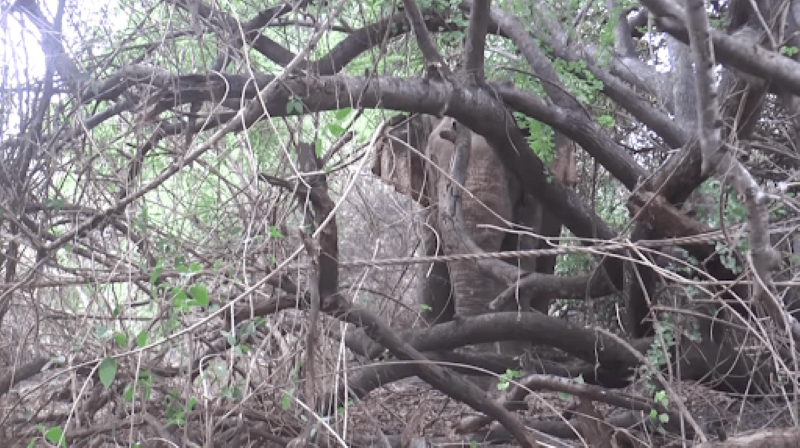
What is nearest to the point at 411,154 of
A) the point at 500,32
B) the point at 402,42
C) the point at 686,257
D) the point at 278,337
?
the point at 402,42

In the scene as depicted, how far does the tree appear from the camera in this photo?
3.11 metres

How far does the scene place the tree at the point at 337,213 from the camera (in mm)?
3107

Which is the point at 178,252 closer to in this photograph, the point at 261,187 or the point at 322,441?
the point at 261,187

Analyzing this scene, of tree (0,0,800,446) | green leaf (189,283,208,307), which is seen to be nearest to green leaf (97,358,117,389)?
tree (0,0,800,446)

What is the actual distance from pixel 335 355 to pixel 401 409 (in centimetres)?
161

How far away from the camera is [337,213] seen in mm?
4086

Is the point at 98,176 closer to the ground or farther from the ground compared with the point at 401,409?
farther from the ground

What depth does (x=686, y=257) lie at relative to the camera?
4281mm

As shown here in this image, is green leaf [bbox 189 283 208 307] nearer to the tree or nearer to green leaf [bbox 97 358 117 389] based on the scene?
the tree

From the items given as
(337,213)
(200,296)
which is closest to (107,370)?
(200,296)

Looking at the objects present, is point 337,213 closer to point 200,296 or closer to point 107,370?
point 200,296

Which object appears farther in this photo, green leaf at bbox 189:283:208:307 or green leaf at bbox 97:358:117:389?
green leaf at bbox 189:283:208:307

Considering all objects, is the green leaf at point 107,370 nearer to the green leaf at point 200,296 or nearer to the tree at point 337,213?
the tree at point 337,213

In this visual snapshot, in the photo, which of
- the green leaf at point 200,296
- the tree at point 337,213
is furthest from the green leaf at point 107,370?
the green leaf at point 200,296
